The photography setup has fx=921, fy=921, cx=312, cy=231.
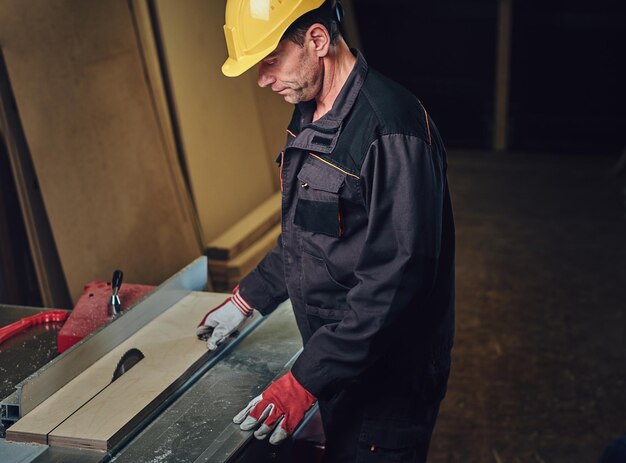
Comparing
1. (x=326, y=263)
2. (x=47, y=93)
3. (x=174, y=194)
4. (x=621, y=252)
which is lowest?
(x=621, y=252)

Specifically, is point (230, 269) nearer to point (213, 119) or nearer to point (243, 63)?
point (213, 119)

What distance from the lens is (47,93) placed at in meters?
3.20

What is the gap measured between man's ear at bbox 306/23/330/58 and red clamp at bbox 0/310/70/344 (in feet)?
3.34

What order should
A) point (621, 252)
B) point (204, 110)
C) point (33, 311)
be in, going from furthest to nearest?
point (621, 252) < point (204, 110) < point (33, 311)

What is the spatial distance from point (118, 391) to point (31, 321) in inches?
19.5

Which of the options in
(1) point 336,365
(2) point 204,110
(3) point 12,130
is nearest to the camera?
(1) point 336,365

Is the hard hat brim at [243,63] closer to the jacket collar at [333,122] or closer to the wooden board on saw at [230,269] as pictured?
the jacket collar at [333,122]

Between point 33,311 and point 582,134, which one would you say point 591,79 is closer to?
point 582,134

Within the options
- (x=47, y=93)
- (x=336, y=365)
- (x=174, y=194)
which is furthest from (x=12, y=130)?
(x=336, y=365)

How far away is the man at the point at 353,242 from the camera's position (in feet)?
6.21

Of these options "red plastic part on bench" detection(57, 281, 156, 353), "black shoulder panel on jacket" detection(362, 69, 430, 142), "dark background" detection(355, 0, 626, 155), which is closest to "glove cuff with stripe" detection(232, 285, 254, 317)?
"red plastic part on bench" detection(57, 281, 156, 353)

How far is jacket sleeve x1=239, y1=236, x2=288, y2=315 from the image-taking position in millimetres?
2365

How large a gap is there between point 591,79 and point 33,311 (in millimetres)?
5614

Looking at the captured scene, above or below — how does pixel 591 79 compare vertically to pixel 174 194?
below
